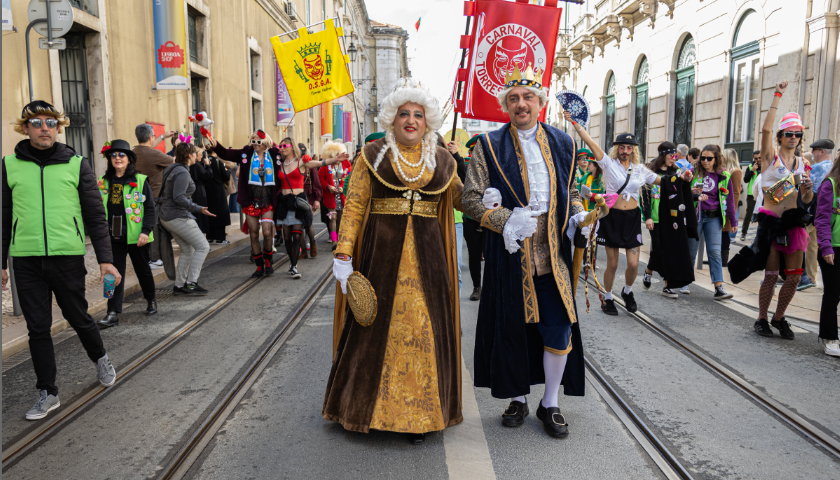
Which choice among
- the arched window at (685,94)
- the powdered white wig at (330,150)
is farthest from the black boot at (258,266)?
the arched window at (685,94)

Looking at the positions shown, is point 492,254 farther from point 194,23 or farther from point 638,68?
point 638,68

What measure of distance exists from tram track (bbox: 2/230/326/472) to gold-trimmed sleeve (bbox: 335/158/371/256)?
192 centimetres

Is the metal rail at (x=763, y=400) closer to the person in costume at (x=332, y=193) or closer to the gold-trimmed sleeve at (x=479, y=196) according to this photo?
the gold-trimmed sleeve at (x=479, y=196)

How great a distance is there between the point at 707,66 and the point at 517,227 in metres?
15.8

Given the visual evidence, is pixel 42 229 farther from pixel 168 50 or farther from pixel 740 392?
pixel 168 50

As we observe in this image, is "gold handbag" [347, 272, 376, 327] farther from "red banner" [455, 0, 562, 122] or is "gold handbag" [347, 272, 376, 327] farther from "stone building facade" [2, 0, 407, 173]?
"stone building facade" [2, 0, 407, 173]

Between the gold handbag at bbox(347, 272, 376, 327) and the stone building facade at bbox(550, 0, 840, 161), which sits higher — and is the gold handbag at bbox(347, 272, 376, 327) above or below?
below

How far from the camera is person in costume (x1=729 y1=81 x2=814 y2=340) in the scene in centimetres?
526

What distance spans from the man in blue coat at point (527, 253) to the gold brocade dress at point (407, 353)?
365 mm

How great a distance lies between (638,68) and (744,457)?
20869mm

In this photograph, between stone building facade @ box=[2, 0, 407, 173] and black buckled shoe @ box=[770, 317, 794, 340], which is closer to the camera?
black buckled shoe @ box=[770, 317, 794, 340]

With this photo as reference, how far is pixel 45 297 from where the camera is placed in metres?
3.80

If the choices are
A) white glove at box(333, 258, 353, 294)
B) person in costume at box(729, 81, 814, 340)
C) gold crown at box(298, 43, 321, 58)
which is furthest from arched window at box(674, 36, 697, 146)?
white glove at box(333, 258, 353, 294)

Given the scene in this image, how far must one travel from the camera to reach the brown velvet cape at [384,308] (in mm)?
3295
